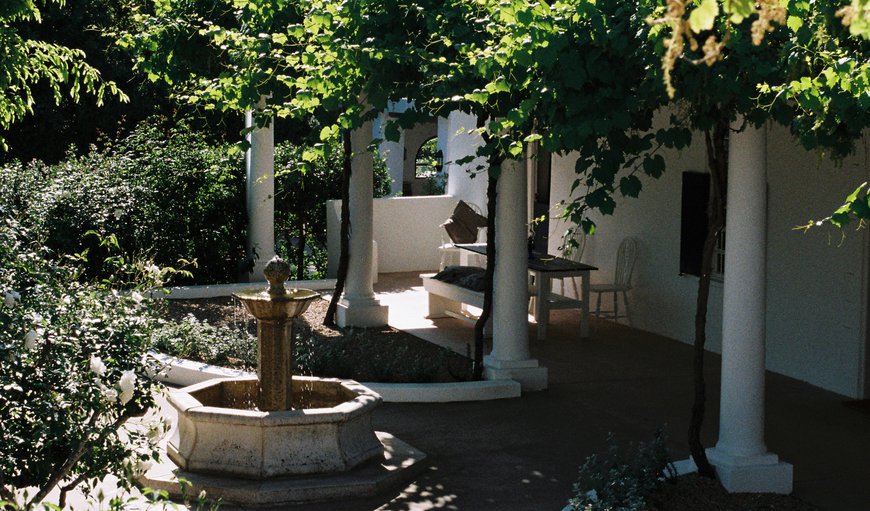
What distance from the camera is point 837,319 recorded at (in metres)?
10.1

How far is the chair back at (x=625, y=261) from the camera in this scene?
42.9 feet

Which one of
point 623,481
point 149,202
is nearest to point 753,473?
point 623,481

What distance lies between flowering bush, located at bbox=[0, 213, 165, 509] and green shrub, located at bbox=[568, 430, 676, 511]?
261cm

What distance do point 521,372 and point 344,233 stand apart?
3125 mm

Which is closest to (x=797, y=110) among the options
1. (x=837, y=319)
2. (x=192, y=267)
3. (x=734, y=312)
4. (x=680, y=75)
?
(x=680, y=75)

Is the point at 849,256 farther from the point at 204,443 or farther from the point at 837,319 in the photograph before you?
the point at 204,443

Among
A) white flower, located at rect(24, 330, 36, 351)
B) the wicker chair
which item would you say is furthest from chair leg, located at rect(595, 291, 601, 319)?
white flower, located at rect(24, 330, 36, 351)

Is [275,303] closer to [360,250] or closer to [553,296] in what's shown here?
[360,250]

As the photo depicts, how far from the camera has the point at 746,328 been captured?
7.10 m

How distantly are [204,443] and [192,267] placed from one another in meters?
7.73

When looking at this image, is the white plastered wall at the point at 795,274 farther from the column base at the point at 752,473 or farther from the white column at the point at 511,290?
the column base at the point at 752,473

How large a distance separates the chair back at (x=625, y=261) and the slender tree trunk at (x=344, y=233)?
311cm

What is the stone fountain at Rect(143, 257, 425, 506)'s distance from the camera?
24.3 feet

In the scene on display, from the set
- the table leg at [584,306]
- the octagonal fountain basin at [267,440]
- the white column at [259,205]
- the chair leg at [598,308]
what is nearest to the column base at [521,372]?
the table leg at [584,306]
